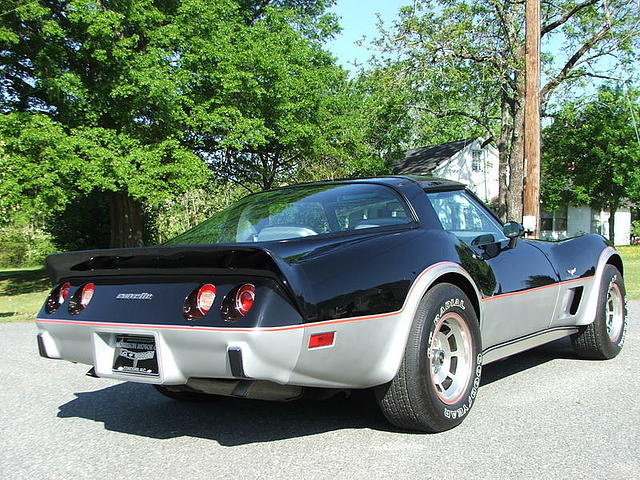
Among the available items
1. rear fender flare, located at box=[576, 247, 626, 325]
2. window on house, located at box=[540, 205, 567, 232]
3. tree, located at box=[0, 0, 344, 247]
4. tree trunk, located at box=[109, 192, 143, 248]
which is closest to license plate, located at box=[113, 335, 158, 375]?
rear fender flare, located at box=[576, 247, 626, 325]

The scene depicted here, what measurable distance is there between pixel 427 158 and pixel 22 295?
28068 mm

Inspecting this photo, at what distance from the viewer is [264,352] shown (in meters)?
2.87

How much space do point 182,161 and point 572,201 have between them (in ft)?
85.7

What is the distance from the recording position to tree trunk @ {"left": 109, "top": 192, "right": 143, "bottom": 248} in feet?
66.8

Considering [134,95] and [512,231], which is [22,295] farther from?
[512,231]

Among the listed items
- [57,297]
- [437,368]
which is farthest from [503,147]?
[57,297]

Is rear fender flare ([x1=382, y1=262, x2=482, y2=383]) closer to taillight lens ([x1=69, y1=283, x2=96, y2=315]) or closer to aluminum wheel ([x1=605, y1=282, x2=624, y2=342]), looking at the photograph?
taillight lens ([x1=69, y1=283, x2=96, y2=315])

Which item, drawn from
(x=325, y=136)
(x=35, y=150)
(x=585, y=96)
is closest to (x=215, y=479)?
(x=35, y=150)

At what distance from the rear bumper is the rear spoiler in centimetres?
22

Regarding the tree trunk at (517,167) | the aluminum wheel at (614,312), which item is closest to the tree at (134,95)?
the tree trunk at (517,167)

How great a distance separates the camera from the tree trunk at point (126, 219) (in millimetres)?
20359

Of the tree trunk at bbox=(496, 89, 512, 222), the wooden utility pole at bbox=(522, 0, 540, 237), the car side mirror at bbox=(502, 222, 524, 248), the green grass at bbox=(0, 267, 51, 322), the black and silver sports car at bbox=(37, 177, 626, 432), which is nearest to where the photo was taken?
the black and silver sports car at bbox=(37, 177, 626, 432)

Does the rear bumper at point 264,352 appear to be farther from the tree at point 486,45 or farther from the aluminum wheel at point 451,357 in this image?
the tree at point 486,45

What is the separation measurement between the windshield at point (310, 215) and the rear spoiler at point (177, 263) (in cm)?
64
